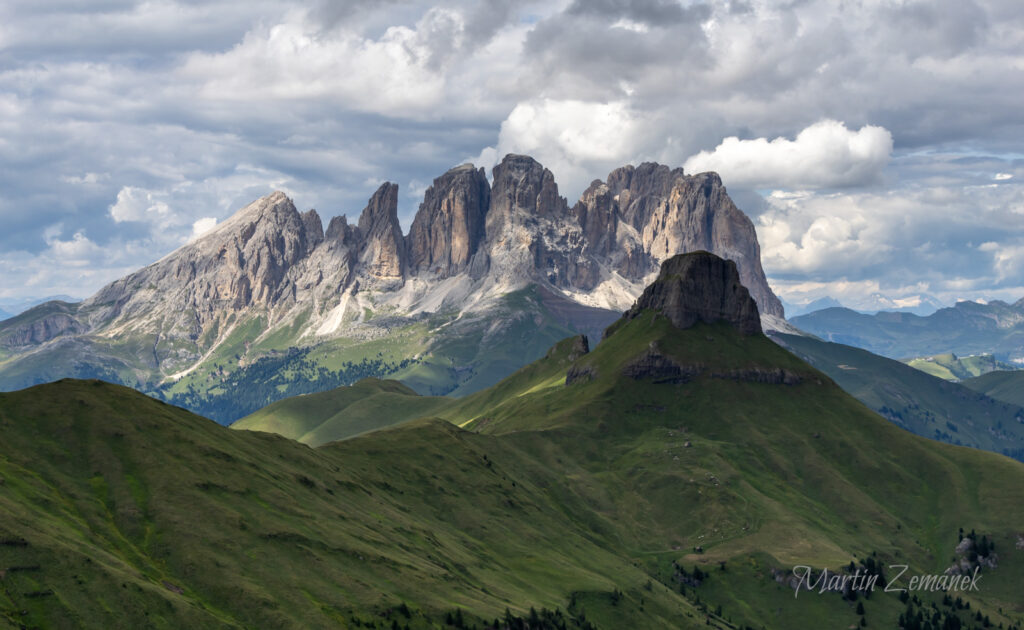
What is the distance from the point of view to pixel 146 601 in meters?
190

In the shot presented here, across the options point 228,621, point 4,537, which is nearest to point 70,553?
point 4,537

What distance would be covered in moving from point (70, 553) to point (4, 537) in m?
12.9

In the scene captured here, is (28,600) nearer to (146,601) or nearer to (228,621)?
(146,601)

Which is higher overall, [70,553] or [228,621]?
[70,553]

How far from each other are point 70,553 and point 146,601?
20.3 meters

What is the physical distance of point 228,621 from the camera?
197125 millimetres

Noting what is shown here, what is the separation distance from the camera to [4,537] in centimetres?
19088

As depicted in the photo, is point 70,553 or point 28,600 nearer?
point 28,600

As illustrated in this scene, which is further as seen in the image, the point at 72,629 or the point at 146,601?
the point at 146,601

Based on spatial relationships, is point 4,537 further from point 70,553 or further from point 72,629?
point 72,629

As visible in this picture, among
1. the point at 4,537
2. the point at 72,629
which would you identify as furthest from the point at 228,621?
the point at 4,537

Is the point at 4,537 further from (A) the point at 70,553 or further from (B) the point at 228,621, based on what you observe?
(B) the point at 228,621

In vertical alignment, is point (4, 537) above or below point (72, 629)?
above

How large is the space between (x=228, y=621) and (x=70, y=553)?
116 feet
